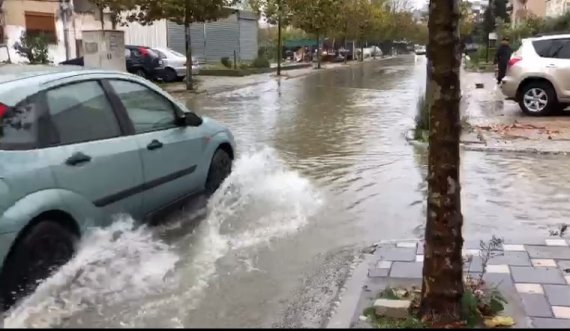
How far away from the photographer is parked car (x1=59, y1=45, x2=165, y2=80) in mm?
25938

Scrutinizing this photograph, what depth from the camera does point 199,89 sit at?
22750 mm

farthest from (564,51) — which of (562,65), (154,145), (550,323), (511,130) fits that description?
(550,323)

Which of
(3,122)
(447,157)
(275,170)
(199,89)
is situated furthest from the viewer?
(199,89)

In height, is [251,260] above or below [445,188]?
below

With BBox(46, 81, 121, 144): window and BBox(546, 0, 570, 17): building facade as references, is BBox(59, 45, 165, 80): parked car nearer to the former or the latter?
BBox(46, 81, 121, 144): window

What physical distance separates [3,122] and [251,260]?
6.85 feet

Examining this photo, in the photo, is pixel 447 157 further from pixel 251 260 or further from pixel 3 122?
pixel 3 122

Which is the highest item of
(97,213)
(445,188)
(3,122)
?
(3,122)

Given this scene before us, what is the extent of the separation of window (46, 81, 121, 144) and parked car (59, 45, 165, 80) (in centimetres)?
2115

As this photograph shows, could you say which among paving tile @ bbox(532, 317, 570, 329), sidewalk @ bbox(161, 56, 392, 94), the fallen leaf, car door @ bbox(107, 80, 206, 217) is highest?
car door @ bbox(107, 80, 206, 217)

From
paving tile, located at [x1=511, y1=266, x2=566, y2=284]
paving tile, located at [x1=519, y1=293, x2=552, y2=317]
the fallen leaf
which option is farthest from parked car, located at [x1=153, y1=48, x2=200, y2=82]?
the fallen leaf

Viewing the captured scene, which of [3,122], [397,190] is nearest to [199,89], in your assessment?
[397,190]

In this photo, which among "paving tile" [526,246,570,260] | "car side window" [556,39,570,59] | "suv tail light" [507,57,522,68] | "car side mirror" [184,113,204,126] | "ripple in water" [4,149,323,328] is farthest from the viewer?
"suv tail light" [507,57,522,68]

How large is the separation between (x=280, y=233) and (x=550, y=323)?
2.72m
